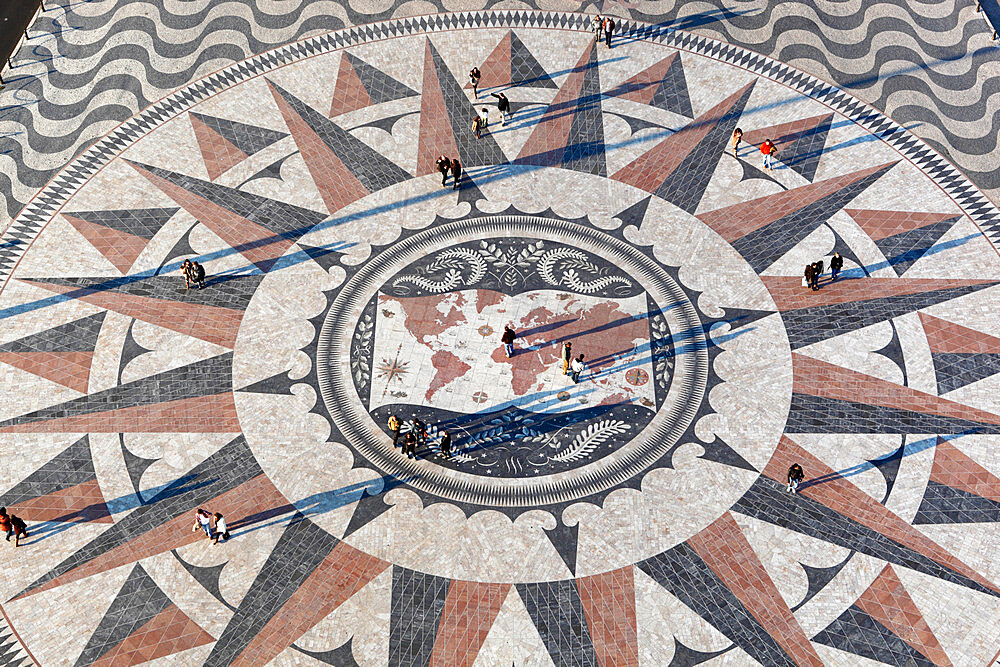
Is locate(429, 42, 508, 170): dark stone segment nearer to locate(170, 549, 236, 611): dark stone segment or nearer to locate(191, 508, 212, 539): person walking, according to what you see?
locate(191, 508, 212, 539): person walking

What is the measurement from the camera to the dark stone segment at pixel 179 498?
2975 centimetres

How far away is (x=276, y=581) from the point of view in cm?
2905

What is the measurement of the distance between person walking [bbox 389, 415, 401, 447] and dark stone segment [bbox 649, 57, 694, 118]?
19.3m

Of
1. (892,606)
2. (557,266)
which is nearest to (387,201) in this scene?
(557,266)

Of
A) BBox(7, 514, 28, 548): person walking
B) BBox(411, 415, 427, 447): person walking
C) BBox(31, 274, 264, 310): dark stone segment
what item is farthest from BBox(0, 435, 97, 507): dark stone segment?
BBox(411, 415, 427, 447): person walking

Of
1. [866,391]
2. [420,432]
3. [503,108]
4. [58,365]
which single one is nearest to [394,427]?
[420,432]

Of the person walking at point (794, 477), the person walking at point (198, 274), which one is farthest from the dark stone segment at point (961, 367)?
the person walking at point (198, 274)

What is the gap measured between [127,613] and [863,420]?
953 inches

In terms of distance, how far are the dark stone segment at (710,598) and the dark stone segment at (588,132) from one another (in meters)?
17.0

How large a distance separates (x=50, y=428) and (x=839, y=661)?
2614 cm

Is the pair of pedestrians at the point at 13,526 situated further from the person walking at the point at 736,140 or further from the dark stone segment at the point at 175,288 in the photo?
the person walking at the point at 736,140

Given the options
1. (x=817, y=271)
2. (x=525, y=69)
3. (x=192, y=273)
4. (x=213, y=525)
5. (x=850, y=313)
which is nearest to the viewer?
(x=213, y=525)

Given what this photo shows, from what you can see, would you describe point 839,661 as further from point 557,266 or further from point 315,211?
point 315,211

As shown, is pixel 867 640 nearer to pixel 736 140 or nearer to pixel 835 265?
pixel 835 265
